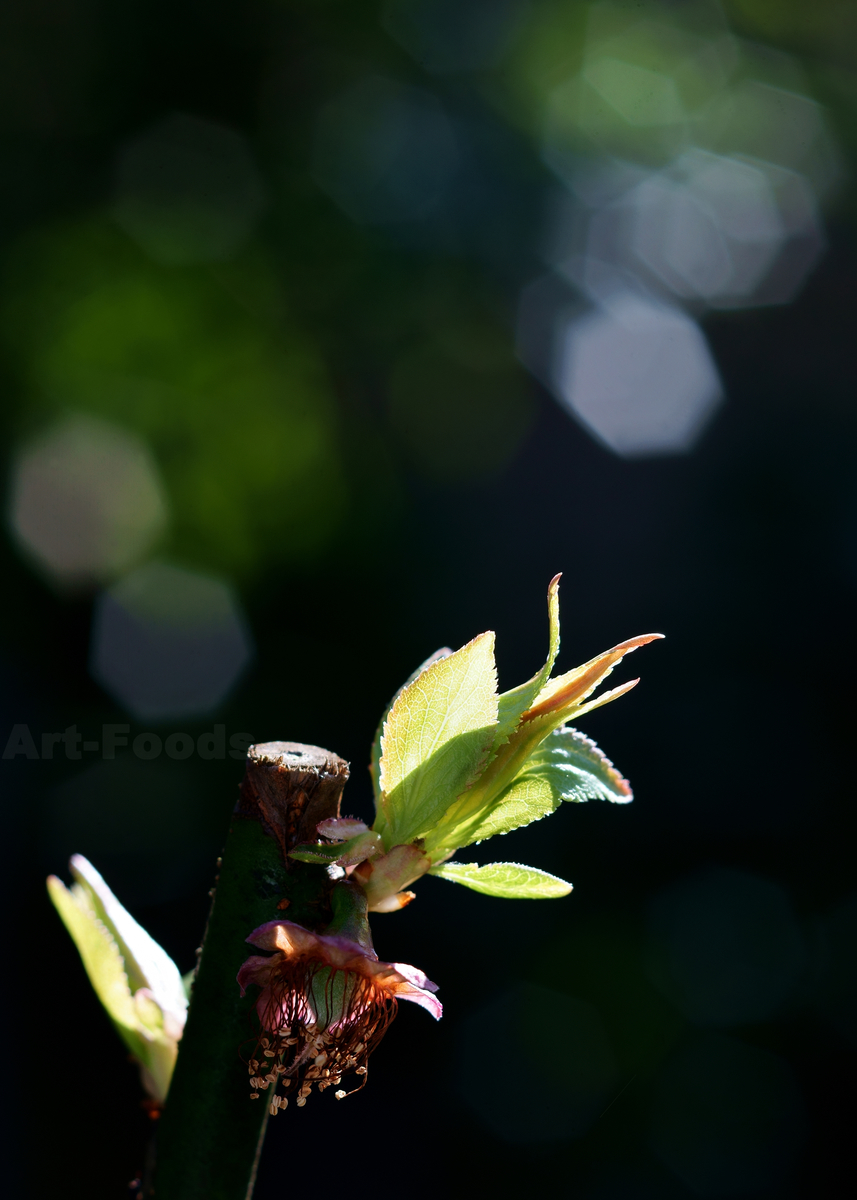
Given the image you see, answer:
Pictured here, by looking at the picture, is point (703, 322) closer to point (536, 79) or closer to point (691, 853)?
point (536, 79)

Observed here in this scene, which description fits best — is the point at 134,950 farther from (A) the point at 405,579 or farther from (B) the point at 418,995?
(A) the point at 405,579

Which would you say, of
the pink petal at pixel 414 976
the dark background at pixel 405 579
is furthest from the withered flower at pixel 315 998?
the dark background at pixel 405 579

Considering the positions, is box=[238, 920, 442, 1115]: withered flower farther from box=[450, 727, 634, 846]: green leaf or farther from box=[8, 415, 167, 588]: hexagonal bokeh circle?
box=[8, 415, 167, 588]: hexagonal bokeh circle

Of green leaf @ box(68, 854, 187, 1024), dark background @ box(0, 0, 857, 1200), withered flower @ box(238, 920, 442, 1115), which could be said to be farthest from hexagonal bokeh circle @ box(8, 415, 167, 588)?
withered flower @ box(238, 920, 442, 1115)

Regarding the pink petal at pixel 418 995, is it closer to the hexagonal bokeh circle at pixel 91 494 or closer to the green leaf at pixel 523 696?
the green leaf at pixel 523 696

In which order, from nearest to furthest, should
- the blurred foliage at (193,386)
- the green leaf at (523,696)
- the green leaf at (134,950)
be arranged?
the green leaf at (523,696)
the green leaf at (134,950)
the blurred foliage at (193,386)

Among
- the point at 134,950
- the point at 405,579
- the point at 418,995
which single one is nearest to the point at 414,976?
the point at 418,995

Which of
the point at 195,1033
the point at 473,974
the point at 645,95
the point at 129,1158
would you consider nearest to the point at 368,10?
the point at 645,95
